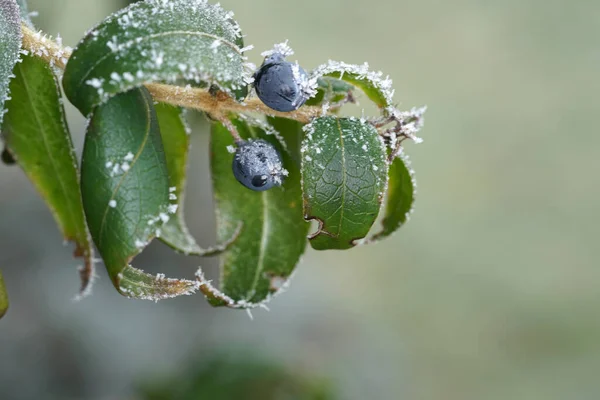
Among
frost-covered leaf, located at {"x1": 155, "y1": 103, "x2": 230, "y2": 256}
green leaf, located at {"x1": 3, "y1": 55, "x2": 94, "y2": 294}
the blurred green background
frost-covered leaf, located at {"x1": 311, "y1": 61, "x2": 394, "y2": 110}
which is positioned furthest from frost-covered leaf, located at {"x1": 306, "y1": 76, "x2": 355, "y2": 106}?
the blurred green background

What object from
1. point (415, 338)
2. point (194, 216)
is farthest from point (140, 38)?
point (415, 338)

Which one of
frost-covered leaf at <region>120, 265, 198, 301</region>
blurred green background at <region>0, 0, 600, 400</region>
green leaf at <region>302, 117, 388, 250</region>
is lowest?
frost-covered leaf at <region>120, 265, 198, 301</region>

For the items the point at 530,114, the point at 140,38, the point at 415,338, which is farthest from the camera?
the point at 530,114

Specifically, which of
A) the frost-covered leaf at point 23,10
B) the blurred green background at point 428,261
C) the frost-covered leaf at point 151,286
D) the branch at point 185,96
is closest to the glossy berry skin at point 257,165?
the branch at point 185,96

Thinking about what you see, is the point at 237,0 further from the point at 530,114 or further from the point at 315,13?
the point at 530,114

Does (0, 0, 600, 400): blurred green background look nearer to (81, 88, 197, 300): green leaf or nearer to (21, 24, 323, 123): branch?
(21, 24, 323, 123): branch

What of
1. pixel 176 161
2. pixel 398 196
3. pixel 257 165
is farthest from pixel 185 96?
pixel 398 196

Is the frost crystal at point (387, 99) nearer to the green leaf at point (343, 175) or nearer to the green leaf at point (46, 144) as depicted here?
the green leaf at point (343, 175)
